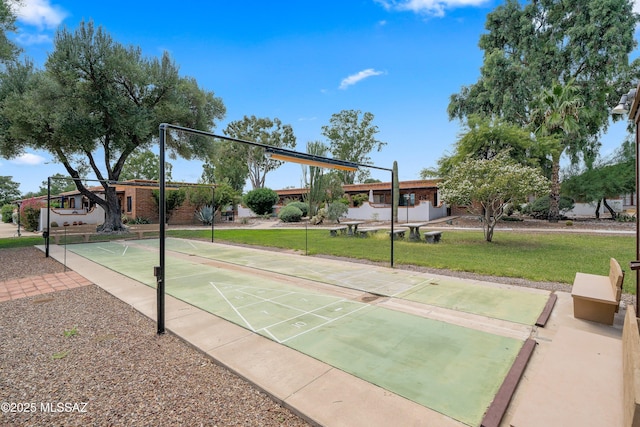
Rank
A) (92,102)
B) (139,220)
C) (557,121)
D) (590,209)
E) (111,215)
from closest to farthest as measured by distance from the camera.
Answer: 1. (92,102)
2. (111,215)
3. (557,121)
4. (139,220)
5. (590,209)

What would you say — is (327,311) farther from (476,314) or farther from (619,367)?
(619,367)

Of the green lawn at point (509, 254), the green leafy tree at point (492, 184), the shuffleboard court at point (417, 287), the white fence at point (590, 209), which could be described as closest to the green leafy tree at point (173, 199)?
the green lawn at point (509, 254)

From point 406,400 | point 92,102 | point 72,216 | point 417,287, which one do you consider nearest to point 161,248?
point 406,400

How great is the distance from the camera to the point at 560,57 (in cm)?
2125

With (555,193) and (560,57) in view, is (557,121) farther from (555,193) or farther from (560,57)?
(560,57)

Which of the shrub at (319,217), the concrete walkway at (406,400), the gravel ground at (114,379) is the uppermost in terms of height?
the shrub at (319,217)

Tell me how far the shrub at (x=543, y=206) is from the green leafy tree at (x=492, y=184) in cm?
1323

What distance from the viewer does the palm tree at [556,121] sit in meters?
18.5

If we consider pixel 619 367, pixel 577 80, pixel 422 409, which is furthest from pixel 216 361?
pixel 577 80

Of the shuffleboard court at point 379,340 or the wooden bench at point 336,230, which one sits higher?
the wooden bench at point 336,230

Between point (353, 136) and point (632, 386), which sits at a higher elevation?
point (353, 136)

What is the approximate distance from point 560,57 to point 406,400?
90.7 feet

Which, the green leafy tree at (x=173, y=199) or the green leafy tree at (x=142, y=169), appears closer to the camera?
the green leafy tree at (x=173, y=199)

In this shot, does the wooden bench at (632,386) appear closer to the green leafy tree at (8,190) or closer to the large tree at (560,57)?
the large tree at (560,57)
